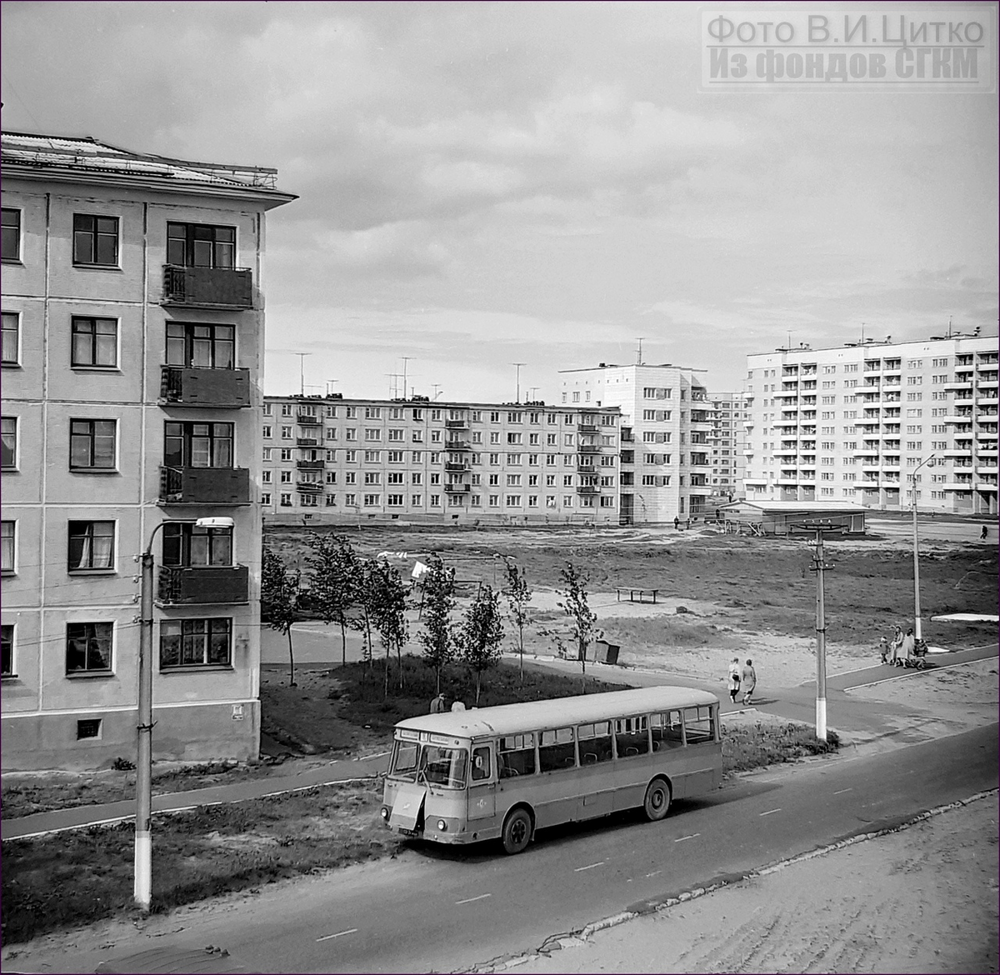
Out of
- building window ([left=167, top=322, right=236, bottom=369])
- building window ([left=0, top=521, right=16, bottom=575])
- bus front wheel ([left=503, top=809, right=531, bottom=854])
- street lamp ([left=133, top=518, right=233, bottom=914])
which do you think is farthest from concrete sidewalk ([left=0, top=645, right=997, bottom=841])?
building window ([left=167, top=322, right=236, bottom=369])

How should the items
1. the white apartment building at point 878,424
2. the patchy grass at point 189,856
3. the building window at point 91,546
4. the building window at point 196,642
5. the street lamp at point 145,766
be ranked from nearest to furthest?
1. the patchy grass at point 189,856
2. the street lamp at point 145,766
3. the building window at point 91,546
4. the building window at point 196,642
5. the white apartment building at point 878,424

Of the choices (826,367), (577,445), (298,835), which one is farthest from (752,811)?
(826,367)

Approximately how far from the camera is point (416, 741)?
1970 centimetres

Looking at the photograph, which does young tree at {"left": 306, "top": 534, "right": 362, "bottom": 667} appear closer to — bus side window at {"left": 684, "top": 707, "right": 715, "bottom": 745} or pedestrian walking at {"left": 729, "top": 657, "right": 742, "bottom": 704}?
pedestrian walking at {"left": 729, "top": 657, "right": 742, "bottom": 704}

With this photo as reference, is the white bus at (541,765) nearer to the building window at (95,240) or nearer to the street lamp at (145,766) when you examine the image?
the street lamp at (145,766)


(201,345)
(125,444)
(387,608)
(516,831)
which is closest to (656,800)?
(516,831)

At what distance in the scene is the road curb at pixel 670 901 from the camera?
14617 mm

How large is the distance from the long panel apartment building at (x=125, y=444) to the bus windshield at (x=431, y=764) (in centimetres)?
798

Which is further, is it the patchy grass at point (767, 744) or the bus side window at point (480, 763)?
the patchy grass at point (767, 744)

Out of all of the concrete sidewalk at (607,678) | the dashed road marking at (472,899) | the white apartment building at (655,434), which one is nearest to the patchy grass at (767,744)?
the concrete sidewalk at (607,678)

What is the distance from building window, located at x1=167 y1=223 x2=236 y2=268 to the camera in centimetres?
2641

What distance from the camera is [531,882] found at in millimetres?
17750

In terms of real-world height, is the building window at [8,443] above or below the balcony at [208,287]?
below

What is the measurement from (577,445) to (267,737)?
7510 cm
